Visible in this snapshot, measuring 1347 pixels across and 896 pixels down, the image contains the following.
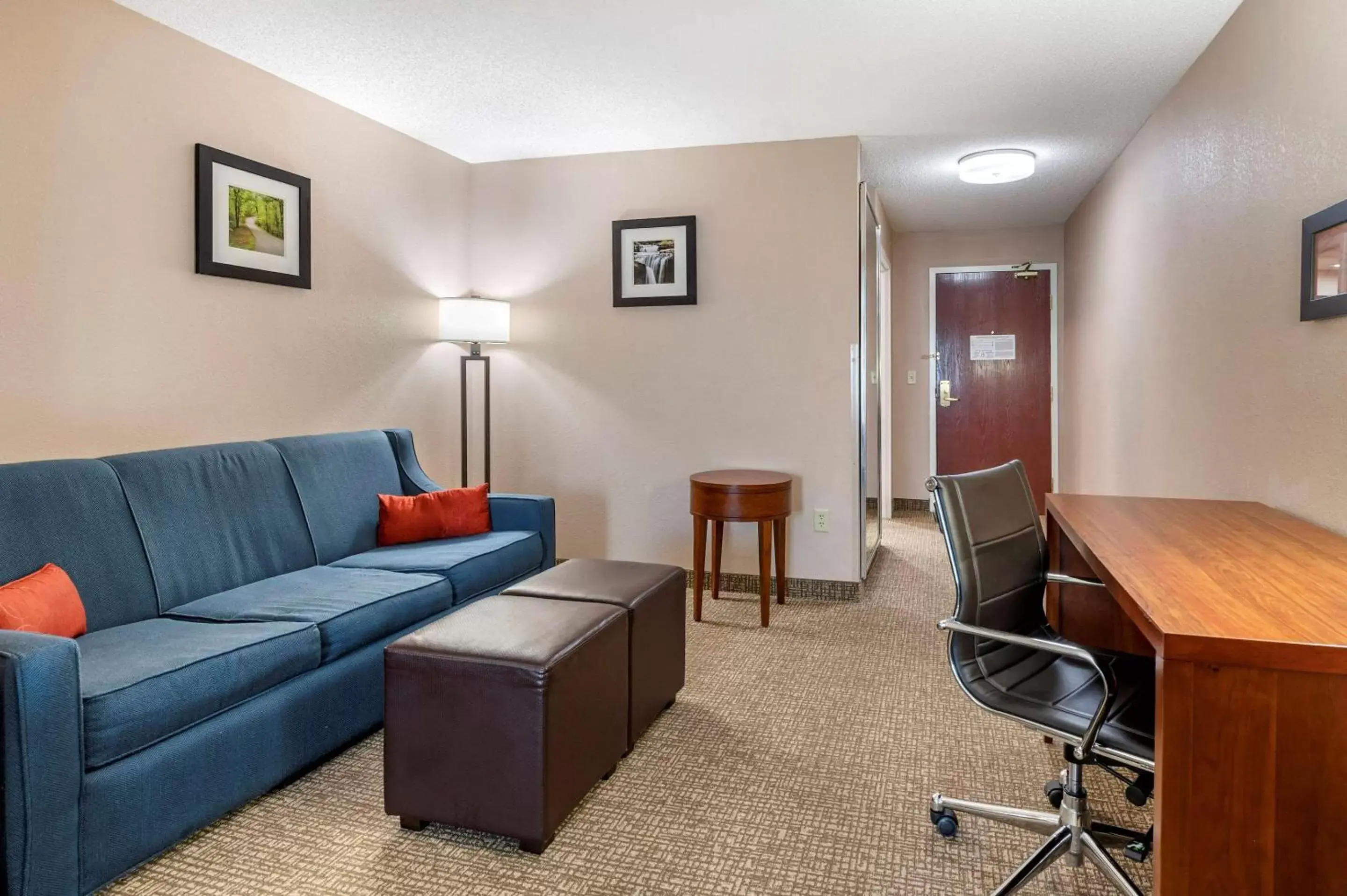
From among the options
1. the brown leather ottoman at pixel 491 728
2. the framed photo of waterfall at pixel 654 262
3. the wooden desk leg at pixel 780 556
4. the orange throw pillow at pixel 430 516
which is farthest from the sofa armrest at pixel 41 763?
the framed photo of waterfall at pixel 654 262

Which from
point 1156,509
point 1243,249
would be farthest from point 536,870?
point 1243,249

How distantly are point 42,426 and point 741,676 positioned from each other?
2.45m

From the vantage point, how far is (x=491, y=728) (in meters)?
1.89

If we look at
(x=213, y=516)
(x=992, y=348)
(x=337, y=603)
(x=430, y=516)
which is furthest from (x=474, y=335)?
(x=992, y=348)

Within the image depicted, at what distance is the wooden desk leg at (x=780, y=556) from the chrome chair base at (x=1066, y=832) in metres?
2.01

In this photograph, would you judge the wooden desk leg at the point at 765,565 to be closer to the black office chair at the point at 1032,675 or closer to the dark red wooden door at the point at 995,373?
the black office chair at the point at 1032,675

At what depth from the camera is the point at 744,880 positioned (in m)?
1.78

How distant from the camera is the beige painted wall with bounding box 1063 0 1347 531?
212 cm

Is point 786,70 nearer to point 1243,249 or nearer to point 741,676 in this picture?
point 1243,249

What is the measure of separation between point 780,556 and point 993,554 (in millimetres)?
2185

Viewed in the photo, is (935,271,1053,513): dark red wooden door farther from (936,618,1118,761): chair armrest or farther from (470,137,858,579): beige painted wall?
(936,618,1118,761): chair armrest

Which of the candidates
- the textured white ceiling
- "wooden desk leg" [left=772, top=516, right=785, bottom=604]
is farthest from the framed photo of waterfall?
"wooden desk leg" [left=772, top=516, right=785, bottom=604]

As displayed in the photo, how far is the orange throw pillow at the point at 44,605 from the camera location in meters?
1.84

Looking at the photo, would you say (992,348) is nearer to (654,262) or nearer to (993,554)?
(654,262)
